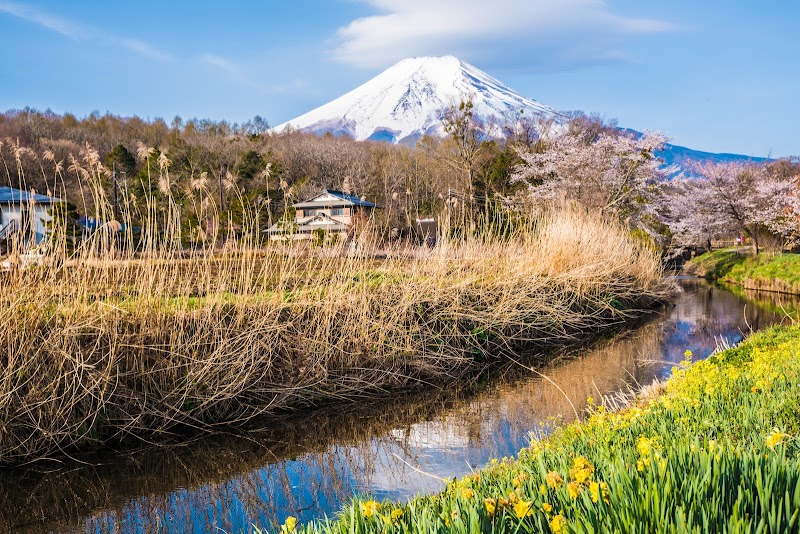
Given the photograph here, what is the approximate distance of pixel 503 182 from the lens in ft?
116

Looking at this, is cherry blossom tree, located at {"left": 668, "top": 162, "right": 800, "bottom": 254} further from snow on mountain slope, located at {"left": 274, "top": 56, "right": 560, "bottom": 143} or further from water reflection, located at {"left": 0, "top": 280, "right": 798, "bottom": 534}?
snow on mountain slope, located at {"left": 274, "top": 56, "right": 560, "bottom": 143}

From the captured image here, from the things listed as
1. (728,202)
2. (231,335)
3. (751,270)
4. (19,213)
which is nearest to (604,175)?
(751,270)

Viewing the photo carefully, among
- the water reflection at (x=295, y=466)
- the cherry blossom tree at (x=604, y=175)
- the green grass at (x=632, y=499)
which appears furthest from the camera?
the cherry blossom tree at (x=604, y=175)

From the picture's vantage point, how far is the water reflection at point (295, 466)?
602 cm

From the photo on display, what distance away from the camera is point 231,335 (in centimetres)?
845

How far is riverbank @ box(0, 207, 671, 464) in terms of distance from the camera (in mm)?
7121

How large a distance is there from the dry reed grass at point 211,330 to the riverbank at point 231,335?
0.07ft

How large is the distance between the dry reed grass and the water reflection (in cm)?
49

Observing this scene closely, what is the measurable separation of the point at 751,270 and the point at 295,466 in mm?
23080

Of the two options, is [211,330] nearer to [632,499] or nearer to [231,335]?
[231,335]

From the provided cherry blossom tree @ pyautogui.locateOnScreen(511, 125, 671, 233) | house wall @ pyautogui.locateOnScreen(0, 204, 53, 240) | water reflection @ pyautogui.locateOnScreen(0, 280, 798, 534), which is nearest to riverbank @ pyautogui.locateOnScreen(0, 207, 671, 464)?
water reflection @ pyautogui.locateOnScreen(0, 280, 798, 534)

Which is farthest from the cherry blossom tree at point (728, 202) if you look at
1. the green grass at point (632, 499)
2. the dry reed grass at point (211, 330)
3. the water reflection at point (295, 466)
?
the green grass at point (632, 499)

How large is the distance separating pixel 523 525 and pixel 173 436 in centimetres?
661

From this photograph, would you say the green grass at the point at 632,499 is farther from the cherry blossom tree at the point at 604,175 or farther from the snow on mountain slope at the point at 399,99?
the snow on mountain slope at the point at 399,99
